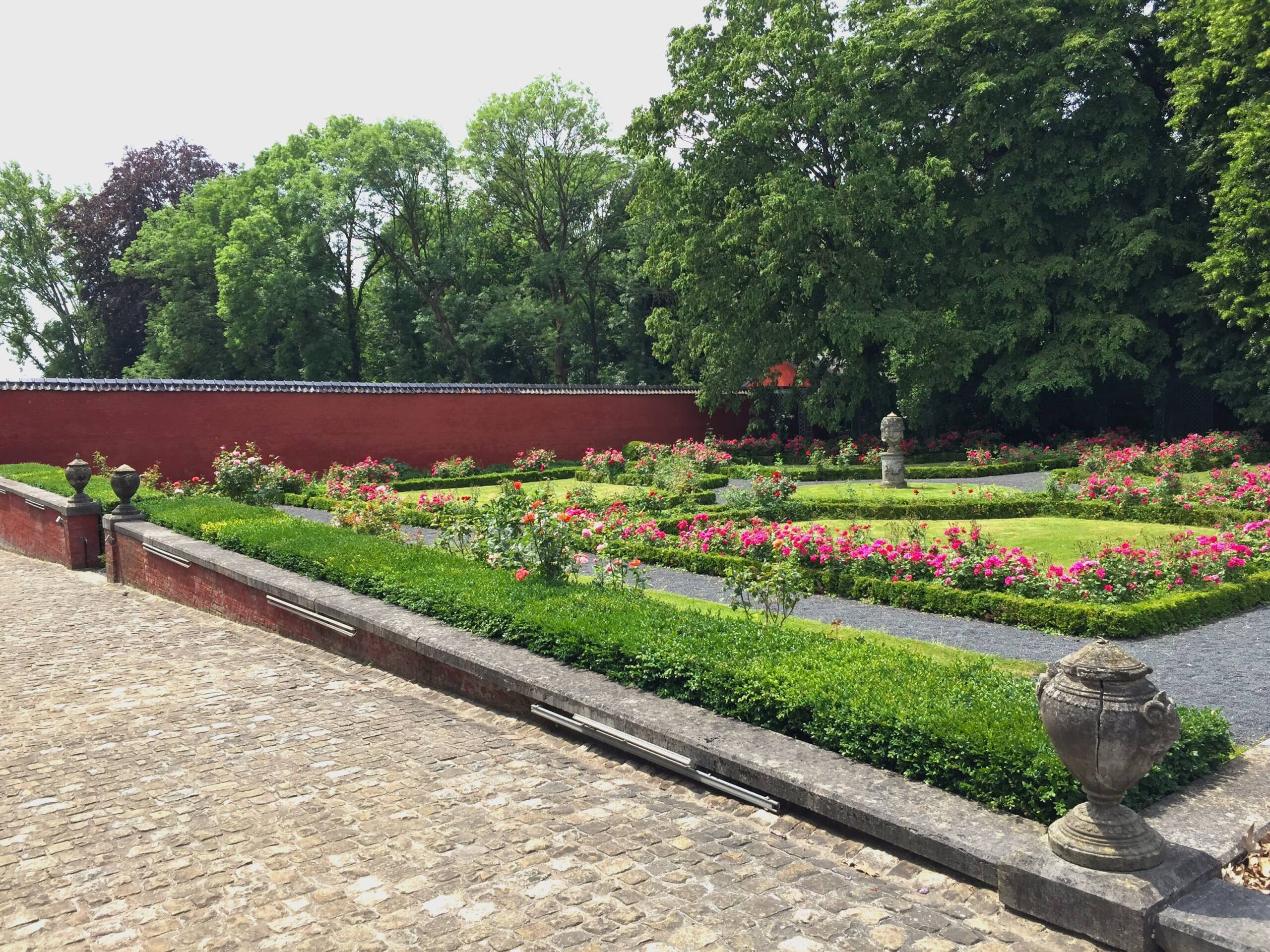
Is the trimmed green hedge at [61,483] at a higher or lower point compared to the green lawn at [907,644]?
higher

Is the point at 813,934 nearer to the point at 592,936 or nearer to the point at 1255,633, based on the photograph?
the point at 592,936

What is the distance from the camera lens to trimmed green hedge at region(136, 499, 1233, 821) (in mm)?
3918

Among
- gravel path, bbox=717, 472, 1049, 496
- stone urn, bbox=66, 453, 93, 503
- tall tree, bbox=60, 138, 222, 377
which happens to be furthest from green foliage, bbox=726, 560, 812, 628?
tall tree, bbox=60, 138, 222, 377

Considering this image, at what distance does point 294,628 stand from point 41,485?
26.9 ft

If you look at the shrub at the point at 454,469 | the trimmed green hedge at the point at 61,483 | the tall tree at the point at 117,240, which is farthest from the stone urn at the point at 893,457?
the tall tree at the point at 117,240

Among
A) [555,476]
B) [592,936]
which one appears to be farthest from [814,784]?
[555,476]

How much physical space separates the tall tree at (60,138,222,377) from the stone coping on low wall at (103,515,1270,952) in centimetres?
4224

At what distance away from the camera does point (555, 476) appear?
23.2 metres

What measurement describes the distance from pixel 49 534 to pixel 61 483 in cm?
95

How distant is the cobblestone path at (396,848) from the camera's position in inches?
134

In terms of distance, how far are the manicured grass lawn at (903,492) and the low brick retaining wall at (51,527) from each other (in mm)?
9819

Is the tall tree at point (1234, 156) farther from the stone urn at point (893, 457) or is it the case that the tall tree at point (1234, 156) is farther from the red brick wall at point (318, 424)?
the red brick wall at point (318, 424)

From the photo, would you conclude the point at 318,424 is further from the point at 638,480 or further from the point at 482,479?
the point at 638,480

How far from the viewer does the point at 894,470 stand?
1914 centimetres
